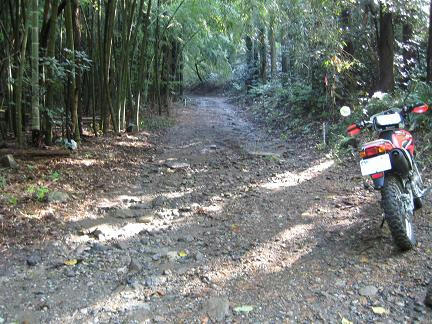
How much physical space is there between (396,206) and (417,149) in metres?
3.70

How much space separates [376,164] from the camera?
3693 millimetres

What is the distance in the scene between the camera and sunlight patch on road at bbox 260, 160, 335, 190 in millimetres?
6129

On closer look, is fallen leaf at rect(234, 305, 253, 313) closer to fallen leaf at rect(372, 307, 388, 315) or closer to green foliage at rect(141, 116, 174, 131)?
fallen leaf at rect(372, 307, 388, 315)

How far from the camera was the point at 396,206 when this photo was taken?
356 centimetres

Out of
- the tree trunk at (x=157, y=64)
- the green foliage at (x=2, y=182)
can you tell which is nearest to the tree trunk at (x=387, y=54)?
the tree trunk at (x=157, y=64)

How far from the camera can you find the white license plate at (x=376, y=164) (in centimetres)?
367

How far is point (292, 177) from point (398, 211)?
3.07 metres

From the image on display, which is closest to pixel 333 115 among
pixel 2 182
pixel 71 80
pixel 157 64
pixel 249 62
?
pixel 71 80

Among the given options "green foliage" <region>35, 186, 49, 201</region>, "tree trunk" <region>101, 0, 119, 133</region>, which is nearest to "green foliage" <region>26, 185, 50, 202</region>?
"green foliage" <region>35, 186, 49, 201</region>

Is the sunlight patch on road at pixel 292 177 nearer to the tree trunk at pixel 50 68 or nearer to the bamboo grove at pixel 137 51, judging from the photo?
the bamboo grove at pixel 137 51

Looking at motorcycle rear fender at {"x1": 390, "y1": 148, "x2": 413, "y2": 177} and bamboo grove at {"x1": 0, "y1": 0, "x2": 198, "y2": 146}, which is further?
bamboo grove at {"x1": 0, "y1": 0, "x2": 198, "y2": 146}

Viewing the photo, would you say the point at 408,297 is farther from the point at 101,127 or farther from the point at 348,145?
the point at 101,127

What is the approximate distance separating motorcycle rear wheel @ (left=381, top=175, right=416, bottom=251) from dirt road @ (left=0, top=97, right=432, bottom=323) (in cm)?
14

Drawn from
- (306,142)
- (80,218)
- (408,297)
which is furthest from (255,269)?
(306,142)
